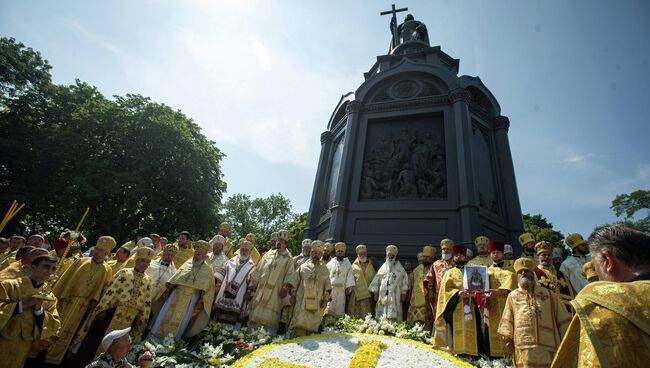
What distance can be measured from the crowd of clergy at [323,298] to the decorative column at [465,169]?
1.94m

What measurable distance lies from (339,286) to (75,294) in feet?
17.3

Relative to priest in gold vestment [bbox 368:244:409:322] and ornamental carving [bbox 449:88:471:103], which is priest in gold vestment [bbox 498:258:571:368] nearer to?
priest in gold vestment [bbox 368:244:409:322]

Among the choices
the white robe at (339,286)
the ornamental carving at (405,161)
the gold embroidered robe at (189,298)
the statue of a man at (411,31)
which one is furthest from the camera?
the statue of a man at (411,31)

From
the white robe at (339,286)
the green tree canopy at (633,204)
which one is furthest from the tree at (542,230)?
the white robe at (339,286)

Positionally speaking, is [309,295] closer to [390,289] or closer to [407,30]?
[390,289]

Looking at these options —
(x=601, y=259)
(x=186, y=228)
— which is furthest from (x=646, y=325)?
(x=186, y=228)

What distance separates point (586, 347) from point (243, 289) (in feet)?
21.2

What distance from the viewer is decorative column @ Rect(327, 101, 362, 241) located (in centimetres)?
1109

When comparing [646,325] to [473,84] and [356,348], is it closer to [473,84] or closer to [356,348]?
[356,348]

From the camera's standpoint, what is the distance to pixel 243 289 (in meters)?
7.35

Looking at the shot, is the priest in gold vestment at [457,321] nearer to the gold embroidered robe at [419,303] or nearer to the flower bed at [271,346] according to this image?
the flower bed at [271,346]

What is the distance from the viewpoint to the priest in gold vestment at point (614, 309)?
5.93 ft

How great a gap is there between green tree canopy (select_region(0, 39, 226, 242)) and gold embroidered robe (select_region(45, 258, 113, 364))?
14347 millimetres

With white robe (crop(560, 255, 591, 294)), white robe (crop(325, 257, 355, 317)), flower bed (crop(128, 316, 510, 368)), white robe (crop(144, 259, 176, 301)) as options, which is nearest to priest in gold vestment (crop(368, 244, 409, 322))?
flower bed (crop(128, 316, 510, 368))
